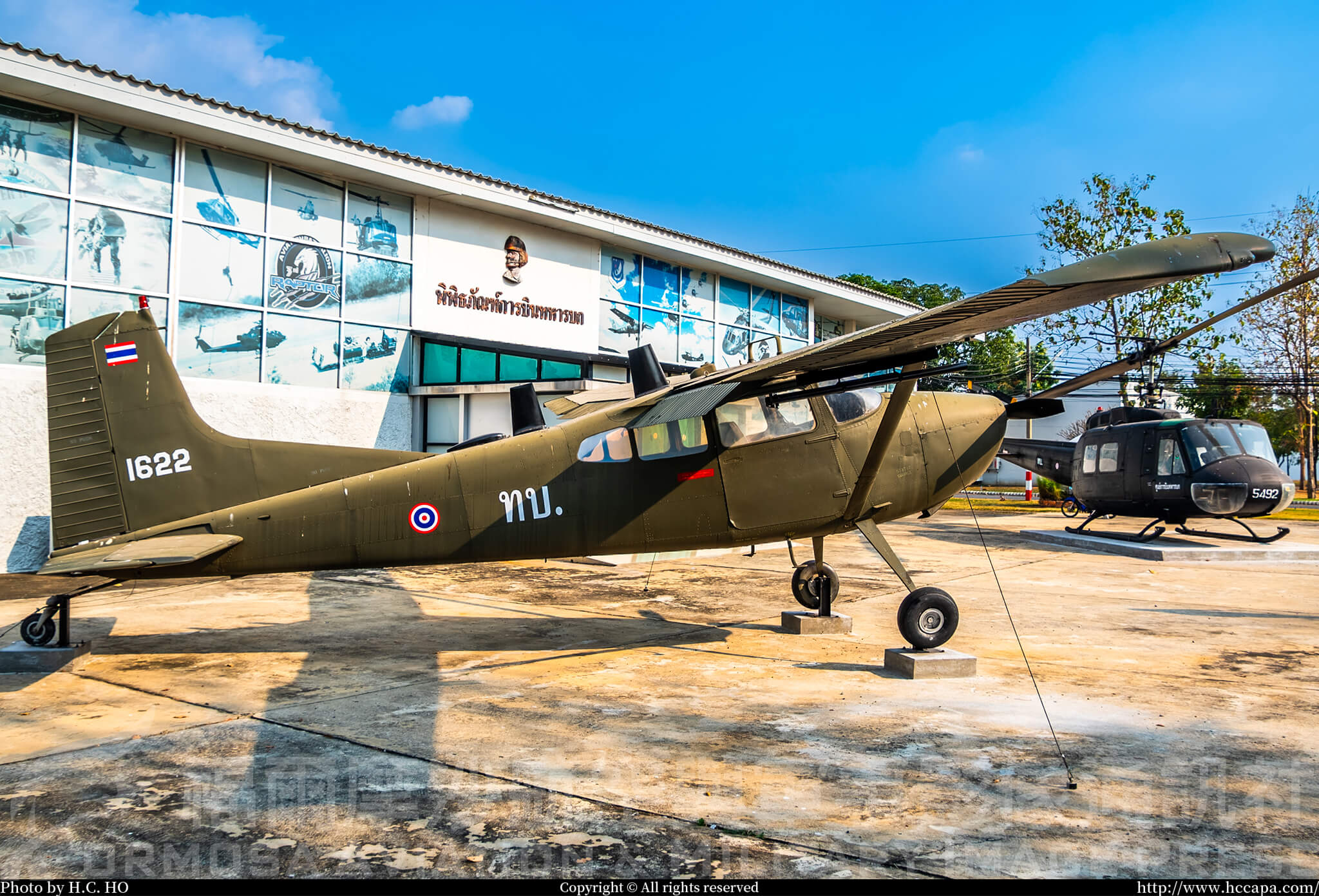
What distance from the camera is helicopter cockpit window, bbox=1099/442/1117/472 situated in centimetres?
1972

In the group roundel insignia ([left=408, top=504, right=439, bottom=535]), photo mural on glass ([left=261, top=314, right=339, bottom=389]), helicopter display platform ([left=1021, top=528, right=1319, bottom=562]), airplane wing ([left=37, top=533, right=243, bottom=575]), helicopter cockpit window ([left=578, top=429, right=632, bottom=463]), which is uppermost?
photo mural on glass ([left=261, top=314, right=339, bottom=389])

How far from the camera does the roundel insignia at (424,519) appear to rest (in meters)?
7.66

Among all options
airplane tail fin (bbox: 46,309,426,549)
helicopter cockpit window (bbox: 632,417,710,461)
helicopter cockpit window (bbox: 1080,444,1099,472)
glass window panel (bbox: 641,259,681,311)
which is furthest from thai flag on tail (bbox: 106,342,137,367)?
helicopter cockpit window (bbox: 1080,444,1099,472)

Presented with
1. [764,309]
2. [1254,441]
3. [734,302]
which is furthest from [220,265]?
[1254,441]

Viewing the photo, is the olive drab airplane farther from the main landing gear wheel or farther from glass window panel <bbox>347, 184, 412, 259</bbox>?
glass window panel <bbox>347, 184, 412, 259</bbox>

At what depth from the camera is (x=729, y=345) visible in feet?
84.6

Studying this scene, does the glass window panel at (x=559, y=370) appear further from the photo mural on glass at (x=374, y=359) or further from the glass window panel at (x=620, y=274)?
the photo mural on glass at (x=374, y=359)

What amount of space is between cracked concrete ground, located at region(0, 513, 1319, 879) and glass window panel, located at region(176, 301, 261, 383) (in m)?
5.92

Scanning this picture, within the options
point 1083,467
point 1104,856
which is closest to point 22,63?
point 1104,856

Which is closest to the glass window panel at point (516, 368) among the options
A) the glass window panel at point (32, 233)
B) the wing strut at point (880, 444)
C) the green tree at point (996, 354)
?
the glass window panel at point (32, 233)

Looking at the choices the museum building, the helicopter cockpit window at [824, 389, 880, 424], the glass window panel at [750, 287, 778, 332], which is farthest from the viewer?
the glass window panel at [750, 287, 778, 332]

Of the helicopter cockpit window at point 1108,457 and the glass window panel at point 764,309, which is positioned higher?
the glass window panel at point 764,309

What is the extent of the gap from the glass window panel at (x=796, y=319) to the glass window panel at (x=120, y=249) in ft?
61.8

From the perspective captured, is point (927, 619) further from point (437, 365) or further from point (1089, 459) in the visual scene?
point (1089, 459)
